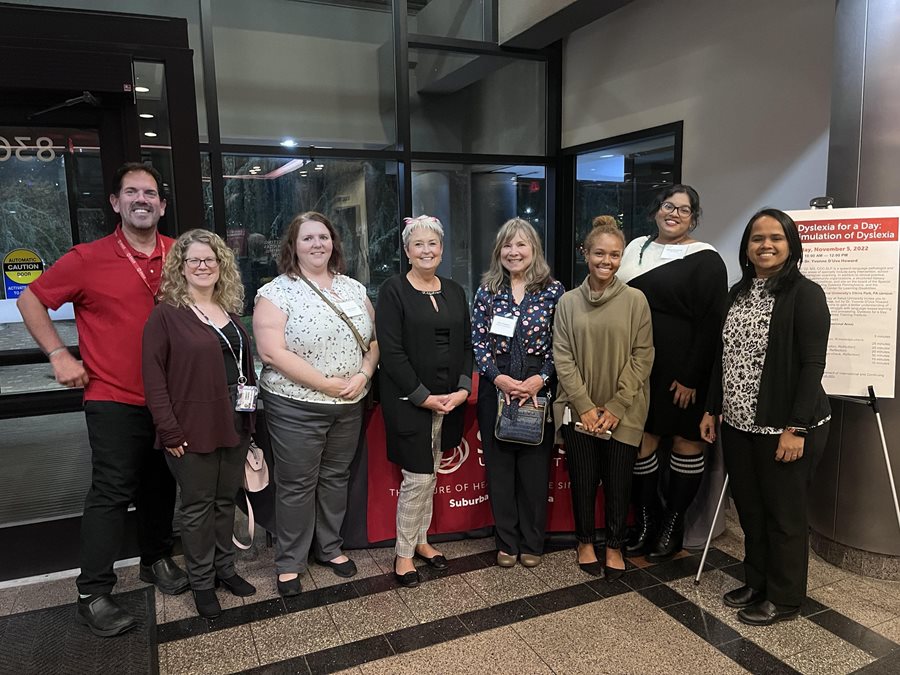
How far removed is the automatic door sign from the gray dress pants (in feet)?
4.38

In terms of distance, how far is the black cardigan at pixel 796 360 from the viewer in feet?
7.66

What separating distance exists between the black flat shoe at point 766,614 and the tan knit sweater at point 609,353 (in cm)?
81

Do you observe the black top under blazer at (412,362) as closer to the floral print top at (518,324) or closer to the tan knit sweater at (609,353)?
the floral print top at (518,324)

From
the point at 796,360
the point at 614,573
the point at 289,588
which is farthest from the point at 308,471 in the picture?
the point at 796,360

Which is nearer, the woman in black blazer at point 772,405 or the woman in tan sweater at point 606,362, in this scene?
the woman in black blazer at point 772,405

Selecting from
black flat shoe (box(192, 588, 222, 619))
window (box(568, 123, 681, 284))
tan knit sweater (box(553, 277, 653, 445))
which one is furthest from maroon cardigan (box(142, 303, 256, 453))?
window (box(568, 123, 681, 284))

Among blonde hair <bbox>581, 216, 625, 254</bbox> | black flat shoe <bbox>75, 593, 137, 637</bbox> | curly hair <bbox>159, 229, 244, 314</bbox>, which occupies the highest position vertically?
blonde hair <bbox>581, 216, 625, 254</bbox>

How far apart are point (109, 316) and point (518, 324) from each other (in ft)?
5.64

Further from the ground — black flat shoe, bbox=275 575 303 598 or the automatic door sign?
the automatic door sign

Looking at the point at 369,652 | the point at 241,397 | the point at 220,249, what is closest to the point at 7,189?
the point at 220,249

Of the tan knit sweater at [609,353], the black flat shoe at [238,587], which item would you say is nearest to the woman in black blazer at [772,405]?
the tan knit sweater at [609,353]

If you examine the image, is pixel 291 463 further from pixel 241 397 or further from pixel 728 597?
pixel 728 597

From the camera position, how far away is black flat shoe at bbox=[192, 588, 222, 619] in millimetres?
2652

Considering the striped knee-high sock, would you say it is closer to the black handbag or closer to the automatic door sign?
the black handbag
